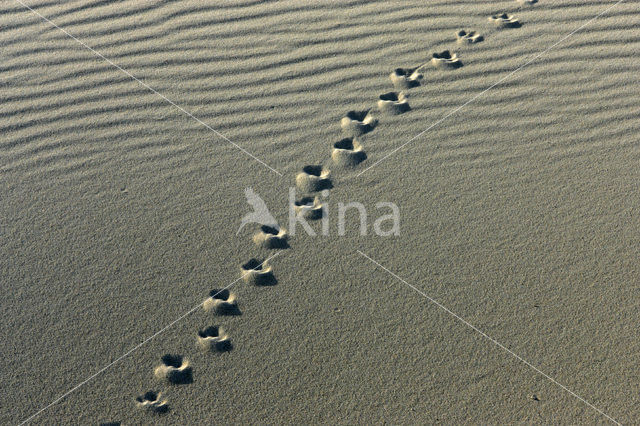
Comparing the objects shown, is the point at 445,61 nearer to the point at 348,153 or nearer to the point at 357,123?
the point at 357,123

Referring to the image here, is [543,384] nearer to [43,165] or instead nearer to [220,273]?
[220,273]

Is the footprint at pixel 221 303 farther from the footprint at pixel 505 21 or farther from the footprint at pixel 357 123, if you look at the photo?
the footprint at pixel 505 21

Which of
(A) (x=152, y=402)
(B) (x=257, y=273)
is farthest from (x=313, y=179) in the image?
(A) (x=152, y=402)

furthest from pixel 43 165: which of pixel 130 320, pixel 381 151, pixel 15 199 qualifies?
pixel 381 151

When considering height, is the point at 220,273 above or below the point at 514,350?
above

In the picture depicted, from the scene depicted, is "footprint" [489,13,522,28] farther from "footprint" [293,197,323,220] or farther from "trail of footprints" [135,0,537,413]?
"footprint" [293,197,323,220]

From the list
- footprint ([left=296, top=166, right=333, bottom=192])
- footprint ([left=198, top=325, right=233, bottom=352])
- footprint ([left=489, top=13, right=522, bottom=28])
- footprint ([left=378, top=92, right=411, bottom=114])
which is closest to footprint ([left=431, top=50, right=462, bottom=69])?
footprint ([left=378, top=92, right=411, bottom=114])
